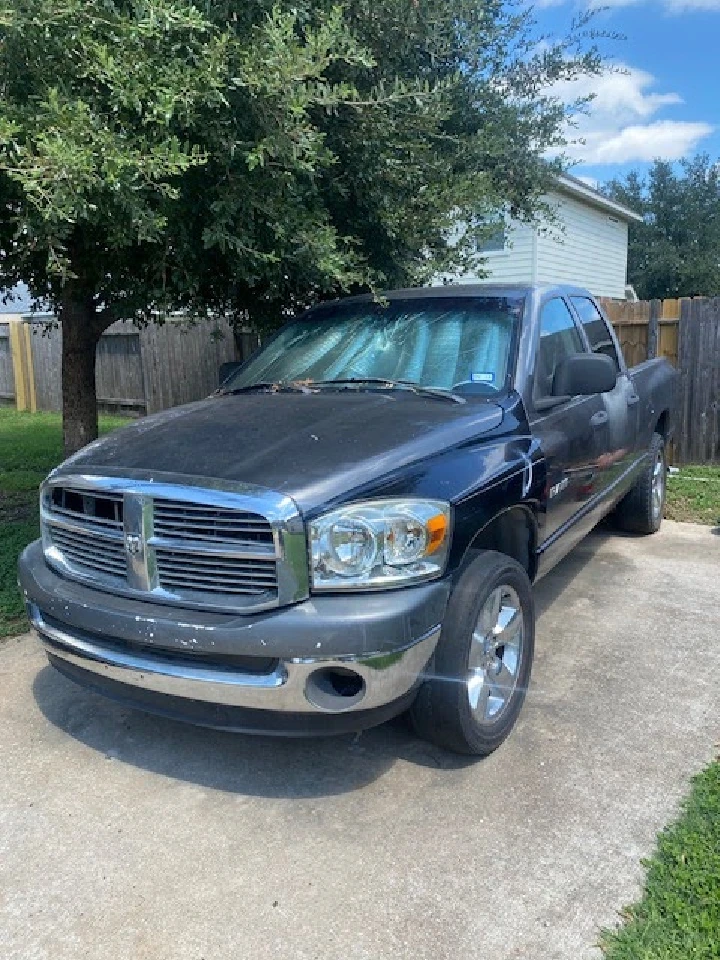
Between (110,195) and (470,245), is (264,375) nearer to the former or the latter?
(110,195)

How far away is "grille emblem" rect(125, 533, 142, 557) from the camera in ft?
9.41

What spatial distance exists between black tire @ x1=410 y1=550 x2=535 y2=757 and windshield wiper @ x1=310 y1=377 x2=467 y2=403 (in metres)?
0.81

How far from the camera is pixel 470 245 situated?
21.4ft

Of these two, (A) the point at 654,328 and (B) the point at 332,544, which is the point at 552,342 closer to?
(B) the point at 332,544

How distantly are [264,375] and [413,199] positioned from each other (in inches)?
84.9

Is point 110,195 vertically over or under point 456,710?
over

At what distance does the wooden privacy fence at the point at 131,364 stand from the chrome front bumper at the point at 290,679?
323 inches

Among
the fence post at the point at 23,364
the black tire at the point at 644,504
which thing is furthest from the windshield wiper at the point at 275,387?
the fence post at the point at 23,364

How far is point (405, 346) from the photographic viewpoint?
4.11 metres

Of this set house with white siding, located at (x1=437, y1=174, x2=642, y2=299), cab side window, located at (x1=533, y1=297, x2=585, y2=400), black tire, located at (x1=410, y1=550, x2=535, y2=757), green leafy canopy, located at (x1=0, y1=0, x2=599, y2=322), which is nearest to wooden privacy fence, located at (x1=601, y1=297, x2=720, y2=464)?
green leafy canopy, located at (x1=0, y1=0, x2=599, y2=322)

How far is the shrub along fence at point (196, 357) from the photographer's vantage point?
27.8 ft

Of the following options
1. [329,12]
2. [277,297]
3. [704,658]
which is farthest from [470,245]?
[704,658]

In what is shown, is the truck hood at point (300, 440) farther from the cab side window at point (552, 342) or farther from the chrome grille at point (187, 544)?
the cab side window at point (552, 342)

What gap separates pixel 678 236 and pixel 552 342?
110ft
